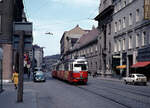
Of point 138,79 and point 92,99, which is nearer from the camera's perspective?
point 92,99

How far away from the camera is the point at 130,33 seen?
4519 cm

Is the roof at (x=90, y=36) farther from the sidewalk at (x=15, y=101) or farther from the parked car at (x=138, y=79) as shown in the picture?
the sidewalk at (x=15, y=101)

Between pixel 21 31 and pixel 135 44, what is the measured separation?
31554mm

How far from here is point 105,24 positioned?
199ft

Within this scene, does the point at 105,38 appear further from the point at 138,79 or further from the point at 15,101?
the point at 15,101

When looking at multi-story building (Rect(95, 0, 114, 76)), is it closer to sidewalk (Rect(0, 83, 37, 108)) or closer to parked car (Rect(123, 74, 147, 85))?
parked car (Rect(123, 74, 147, 85))

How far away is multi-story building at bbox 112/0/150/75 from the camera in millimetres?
39747

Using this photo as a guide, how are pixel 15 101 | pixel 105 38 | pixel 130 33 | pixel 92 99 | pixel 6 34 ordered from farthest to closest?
1. pixel 105 38
2. pixel 130 33
3. pixel 6 34
4. pixel 92 99
5. pixel 15 101

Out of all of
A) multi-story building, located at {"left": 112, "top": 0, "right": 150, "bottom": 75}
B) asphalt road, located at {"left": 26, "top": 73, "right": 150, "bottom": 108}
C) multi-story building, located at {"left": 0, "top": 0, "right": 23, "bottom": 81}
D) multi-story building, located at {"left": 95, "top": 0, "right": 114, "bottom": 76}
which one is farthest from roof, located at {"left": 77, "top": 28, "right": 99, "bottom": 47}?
asphalt road, located at {"left": 26, "top": 73, "right": 150, "bottom": 108}

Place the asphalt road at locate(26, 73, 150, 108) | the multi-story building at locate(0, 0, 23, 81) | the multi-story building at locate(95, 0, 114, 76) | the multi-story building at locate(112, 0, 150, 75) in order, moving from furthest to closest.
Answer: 1. the multi-story building at locate(95, 0, 114, 76)
2. the multi-story building at locate(112, 0, 150, 75)
3. the multi-story building at locate(0, 0, 23, 81)
4. the asphalt road at locate(26, 73, 150, 108)

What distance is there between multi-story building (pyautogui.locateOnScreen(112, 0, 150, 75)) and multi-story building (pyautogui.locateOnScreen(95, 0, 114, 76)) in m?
2.72

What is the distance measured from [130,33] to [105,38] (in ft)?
53.0

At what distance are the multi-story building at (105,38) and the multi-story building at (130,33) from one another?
2716mm

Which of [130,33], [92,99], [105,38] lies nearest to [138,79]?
[130,33]
